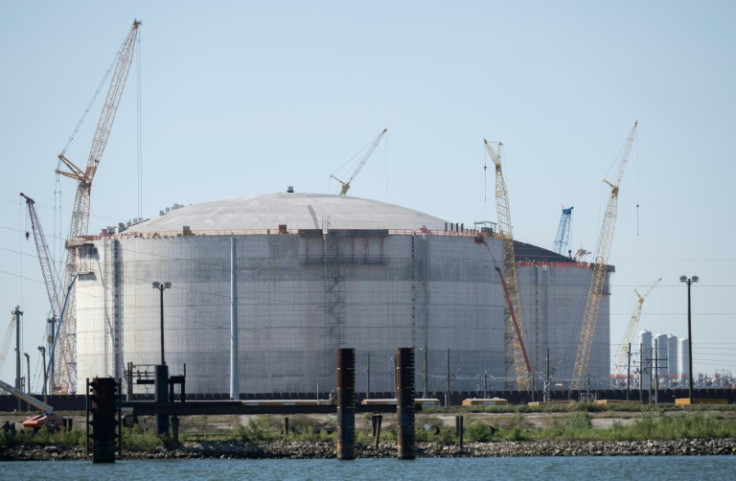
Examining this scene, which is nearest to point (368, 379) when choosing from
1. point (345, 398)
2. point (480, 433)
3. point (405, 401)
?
point (480, 433)

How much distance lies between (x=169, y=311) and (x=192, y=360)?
598cm

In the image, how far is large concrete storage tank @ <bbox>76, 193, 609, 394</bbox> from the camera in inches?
6535

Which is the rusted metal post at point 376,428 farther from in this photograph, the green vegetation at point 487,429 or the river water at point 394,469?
the river water at point 394,469

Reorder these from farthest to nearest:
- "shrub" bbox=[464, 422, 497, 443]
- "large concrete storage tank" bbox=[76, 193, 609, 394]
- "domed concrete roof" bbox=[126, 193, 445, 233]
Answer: "domed concrete roof" bbox=[126, 193, 445, 233], "large concrete storage tank" bbox=[76, 193, 609, 394], "shrub" bbox=[464, 422, 497, 443]

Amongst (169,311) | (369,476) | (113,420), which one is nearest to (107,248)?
(169,311)

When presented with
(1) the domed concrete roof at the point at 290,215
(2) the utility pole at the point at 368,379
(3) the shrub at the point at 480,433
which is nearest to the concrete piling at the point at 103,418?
(3) the shrub at the point at 480,433

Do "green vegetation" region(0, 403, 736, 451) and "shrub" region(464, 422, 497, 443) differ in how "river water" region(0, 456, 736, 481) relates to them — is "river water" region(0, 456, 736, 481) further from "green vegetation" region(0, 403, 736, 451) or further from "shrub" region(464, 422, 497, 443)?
"shrub" region(464, 422, 497, 443)

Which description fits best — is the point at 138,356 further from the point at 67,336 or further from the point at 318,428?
the point at 318,428

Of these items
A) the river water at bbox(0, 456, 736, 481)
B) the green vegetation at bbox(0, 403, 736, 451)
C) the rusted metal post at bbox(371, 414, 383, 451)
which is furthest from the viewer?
the green vegetation at bbox(0, 403, 736, 451)

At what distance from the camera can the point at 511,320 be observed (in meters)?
179

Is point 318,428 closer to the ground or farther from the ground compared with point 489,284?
closer to the ground

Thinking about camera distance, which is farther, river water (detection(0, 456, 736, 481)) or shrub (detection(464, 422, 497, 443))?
shrub (detection(464, 422, 497, 443))

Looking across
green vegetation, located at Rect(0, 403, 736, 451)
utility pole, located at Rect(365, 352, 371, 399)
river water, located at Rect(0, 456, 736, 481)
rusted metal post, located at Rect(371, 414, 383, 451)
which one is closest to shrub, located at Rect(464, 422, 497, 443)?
green vegetation, located at Rect(0, 403, 736, 451)

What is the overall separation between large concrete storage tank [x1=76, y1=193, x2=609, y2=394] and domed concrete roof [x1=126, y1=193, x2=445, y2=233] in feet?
0.96
